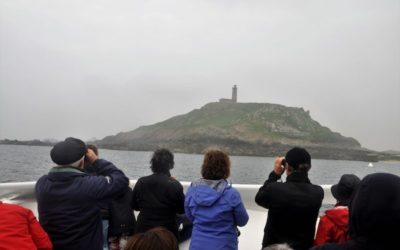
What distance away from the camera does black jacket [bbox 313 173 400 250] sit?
5.57 ft

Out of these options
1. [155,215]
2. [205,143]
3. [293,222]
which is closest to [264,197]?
[293,222]

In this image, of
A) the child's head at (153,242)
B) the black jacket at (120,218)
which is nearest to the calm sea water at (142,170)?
the black jacket at (120,218)

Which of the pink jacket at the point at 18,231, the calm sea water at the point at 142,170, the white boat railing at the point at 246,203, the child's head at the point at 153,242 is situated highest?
the child's head at the point at 153,242

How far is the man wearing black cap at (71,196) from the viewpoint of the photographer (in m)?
3.05

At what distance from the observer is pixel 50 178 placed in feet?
10.2

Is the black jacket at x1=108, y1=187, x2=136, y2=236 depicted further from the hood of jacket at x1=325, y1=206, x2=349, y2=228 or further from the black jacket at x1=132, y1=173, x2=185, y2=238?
the hood of jacket at x1=325, y1=206, x2=349, y2=228

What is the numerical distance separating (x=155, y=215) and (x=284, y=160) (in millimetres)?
1303

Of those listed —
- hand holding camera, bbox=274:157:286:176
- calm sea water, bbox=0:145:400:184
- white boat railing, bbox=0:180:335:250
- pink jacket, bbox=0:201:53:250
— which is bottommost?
calm sea water, bbox=0:145:400:184

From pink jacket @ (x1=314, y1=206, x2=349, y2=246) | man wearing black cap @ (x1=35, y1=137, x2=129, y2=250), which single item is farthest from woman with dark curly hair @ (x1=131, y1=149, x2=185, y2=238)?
pink jacket @ (x1=314, y1=206, x2=349, y2=246)

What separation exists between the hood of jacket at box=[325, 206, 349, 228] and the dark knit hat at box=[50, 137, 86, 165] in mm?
2053

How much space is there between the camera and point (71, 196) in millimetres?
3043

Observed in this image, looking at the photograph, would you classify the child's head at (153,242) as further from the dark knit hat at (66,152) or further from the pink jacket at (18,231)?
the dark knit hat at (66,152)

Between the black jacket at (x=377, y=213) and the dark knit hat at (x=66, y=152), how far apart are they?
2089mm

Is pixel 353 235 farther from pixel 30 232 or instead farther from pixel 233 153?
pixel 233 153
